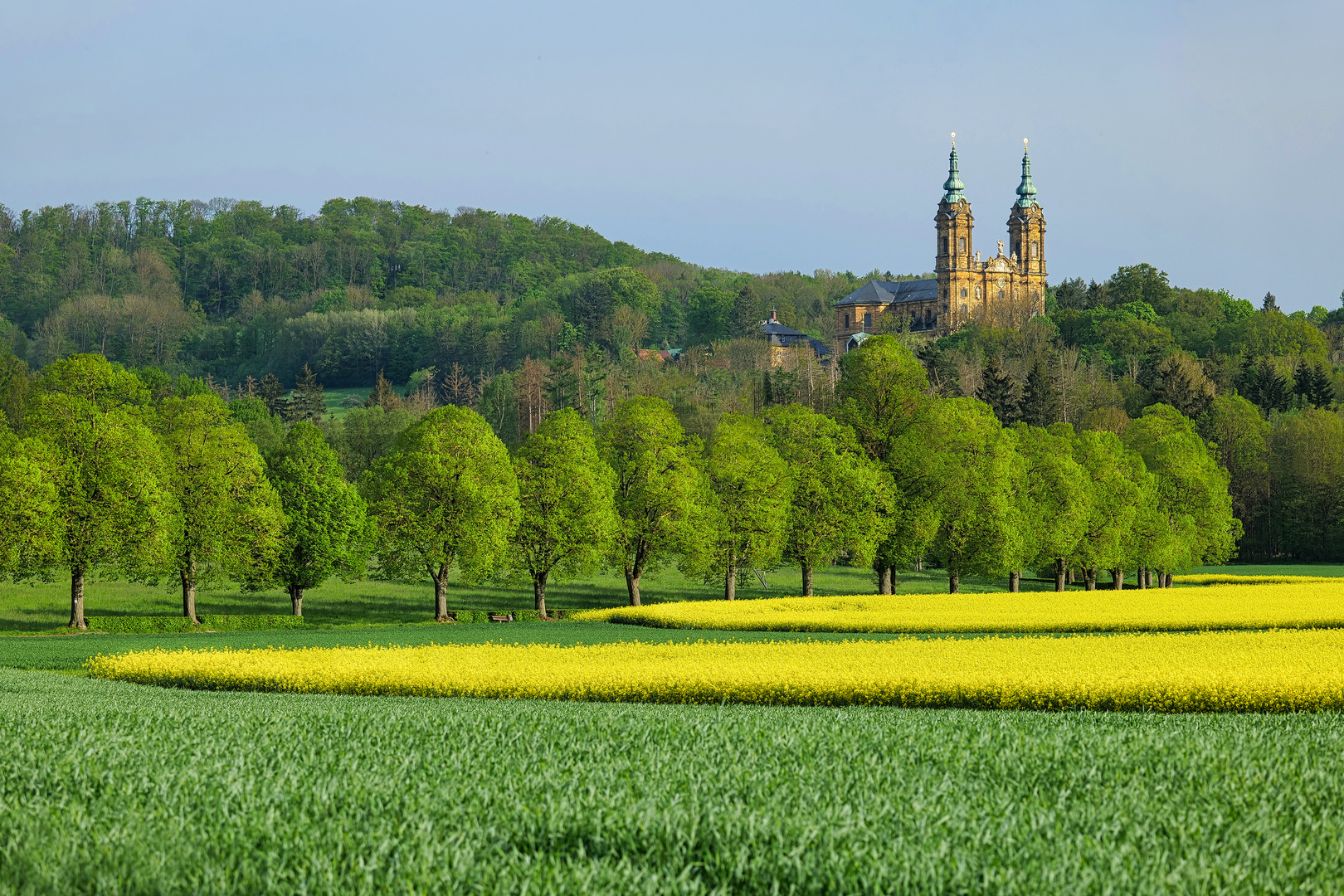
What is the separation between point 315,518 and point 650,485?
16.8 metres

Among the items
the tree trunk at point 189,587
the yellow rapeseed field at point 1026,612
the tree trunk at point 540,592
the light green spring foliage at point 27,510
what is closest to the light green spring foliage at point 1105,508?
the yellow rapeseed field at point 1026,612

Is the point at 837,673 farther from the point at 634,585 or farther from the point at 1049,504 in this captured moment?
the point at 1049,504

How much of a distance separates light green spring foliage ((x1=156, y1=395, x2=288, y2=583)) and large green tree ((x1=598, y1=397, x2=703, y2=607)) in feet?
54.3

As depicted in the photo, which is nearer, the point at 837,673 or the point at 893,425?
the point at 837,673

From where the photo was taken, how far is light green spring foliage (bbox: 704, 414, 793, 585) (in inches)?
2221

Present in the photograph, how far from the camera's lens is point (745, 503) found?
56.8 metres

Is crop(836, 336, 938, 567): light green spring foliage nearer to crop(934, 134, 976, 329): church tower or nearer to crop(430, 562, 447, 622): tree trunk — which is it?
crop(430, 562, 447, 622): tree trunk

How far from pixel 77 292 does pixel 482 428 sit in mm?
143036

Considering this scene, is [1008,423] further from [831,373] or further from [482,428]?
[482,428]

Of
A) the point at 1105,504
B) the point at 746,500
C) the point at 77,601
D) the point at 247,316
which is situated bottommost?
the point at 77,601

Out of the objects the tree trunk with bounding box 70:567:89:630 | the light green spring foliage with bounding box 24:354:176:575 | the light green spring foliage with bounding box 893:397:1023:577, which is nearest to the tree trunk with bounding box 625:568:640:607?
the light green spring foliage with bounding box 893:397:1023:577

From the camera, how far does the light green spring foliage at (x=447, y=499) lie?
5203 centimetres

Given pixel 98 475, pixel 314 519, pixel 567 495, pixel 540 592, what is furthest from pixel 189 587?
pixel 567 495

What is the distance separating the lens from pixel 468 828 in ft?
29.6
